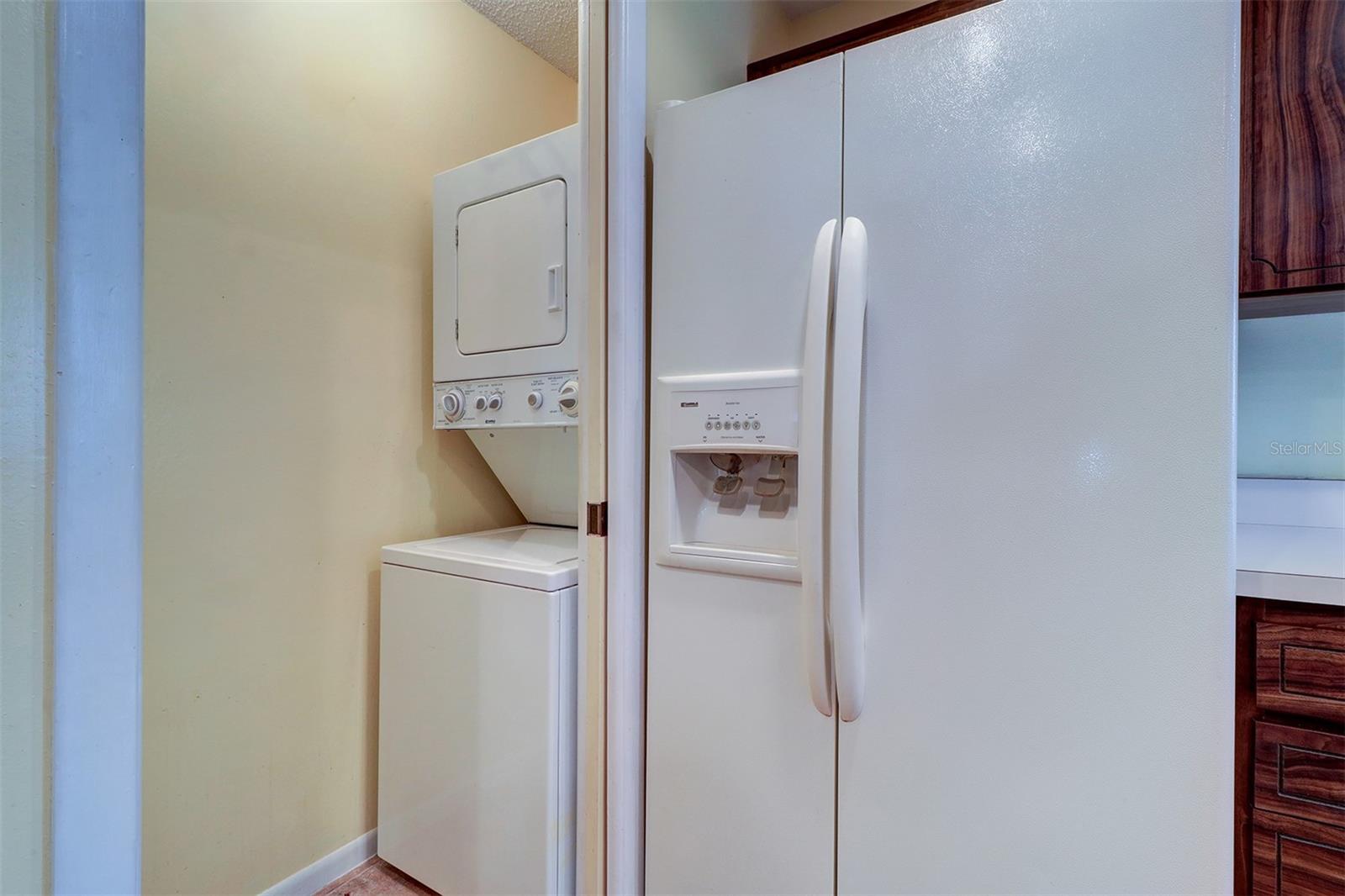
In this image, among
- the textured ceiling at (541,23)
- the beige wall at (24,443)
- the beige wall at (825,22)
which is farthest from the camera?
the textured ceiling at (541,23)

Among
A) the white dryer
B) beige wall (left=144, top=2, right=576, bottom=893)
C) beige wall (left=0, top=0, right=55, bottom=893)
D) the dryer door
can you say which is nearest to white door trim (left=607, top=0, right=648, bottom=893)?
the white dryer

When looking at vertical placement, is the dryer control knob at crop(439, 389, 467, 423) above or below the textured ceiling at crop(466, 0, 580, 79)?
below

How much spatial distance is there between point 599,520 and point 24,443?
91 cm

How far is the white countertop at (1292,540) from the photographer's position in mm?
982

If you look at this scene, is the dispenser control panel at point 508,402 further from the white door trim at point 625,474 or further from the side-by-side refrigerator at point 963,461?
the side-by-side refrigerator at point 963,461

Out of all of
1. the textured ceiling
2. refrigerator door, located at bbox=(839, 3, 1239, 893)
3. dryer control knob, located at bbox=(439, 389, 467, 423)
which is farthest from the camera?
the textured ceiling

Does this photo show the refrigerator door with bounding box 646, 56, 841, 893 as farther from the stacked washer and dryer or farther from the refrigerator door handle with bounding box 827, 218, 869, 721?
the stacked washer and dryer

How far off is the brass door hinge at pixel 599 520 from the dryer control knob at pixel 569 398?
0.38 meters

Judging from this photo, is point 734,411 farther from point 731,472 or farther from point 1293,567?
point 1293,567

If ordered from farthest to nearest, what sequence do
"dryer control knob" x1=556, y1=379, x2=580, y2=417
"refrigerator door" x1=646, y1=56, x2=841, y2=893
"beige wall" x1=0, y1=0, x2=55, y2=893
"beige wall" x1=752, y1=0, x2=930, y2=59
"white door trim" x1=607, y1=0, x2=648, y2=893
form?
"beige wall" x1=752, y1=0, x2=930, y2=59
"dryer control knob" x1=556, y1=379, x2=580, y2=417
"white door trim" x1=607, y1=0, x2=648, y2=893
"refrigerator door" x1=646, y1=56, x2=841, y2=893
"beige wall" x1=0, y1=0, x2=55, y2=893

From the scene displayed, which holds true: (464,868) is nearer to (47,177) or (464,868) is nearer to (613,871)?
(613,871)

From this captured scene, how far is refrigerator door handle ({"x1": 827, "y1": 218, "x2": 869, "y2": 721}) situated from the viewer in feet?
3.21

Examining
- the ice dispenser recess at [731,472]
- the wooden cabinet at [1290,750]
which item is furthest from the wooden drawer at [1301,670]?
the ice dispenser recess at [731,472]

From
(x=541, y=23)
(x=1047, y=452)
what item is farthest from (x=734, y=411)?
(x=541, y=23)
